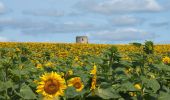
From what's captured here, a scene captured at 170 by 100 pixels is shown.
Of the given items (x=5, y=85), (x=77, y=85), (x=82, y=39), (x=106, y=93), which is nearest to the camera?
(x=106, y=93)

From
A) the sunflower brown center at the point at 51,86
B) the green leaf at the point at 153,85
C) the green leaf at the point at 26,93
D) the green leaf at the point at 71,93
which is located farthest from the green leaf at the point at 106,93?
the green leaf at the point at 153,85

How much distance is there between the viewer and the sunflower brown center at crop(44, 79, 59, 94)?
391 cm

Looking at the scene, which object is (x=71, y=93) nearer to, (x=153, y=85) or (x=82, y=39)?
(x=153, y=85)

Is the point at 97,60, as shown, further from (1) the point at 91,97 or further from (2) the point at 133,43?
(1) the point at 91,97

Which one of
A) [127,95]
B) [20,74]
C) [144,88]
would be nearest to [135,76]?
[144,88]

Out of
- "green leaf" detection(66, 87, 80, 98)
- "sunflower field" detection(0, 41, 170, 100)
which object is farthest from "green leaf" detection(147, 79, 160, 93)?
"green leaf" detection(66, 87, 80, 98)

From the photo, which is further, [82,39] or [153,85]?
[82,39]

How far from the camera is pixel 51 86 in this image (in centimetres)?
399

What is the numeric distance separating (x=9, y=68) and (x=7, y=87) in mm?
807

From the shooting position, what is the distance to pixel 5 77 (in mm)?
4812

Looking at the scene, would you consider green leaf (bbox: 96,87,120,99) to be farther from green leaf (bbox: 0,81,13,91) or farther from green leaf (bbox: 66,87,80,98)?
green leaf (bbox: 0,81,13,91)

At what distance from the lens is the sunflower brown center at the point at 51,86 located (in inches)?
154

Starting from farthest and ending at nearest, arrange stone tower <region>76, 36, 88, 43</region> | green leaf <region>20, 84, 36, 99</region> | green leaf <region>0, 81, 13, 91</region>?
stone tower <region>76, 36, 88, 43</region> → green leaf <region>0, 81, 13, 91</region> → green leaf <region>20, 84, 36, 99</region>

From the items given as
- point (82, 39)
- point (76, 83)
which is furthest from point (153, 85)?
point (82, 39)
